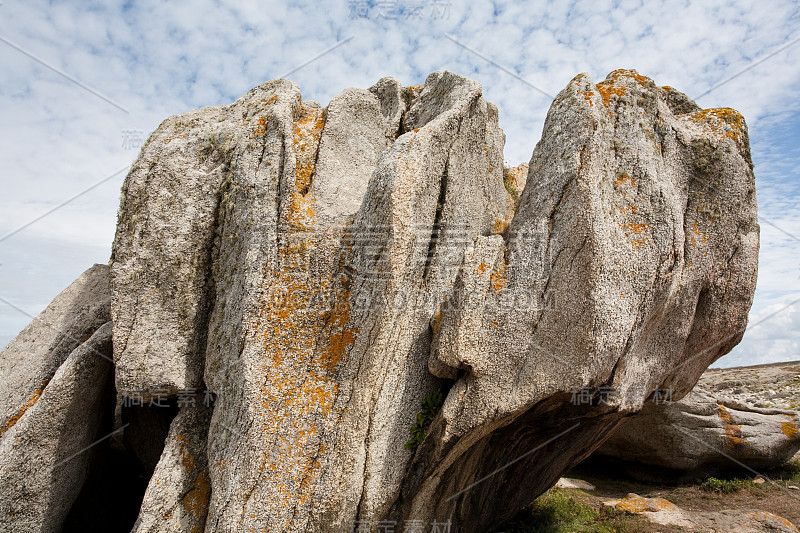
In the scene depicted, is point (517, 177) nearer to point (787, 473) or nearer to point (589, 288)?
point (589, 288)

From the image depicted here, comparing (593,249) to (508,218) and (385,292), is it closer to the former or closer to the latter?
(508,218)

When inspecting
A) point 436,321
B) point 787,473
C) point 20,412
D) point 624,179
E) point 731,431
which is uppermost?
point 624,179

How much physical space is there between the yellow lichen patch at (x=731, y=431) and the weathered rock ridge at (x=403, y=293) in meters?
9.02

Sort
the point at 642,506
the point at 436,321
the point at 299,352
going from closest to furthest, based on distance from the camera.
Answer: the point at 299,352 → the point at 436,321 → the point at 642,506

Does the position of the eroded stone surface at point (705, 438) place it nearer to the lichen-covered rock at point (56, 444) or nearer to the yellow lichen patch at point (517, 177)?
the yellow lichen patch at point (517, 177)

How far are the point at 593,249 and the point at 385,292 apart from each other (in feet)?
11.6

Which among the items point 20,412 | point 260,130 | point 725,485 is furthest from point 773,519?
point 20,412

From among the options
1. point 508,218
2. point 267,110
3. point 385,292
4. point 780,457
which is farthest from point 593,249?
point 780,457

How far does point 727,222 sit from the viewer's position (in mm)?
10914

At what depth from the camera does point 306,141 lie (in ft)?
34.7

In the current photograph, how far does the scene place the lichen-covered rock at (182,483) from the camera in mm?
8789

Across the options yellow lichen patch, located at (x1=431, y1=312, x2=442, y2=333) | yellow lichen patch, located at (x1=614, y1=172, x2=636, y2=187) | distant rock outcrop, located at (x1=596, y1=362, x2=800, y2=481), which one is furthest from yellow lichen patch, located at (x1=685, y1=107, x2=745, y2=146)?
distant rock outcrop, located at (x1=596, y1=362, x2=800, y2=481)

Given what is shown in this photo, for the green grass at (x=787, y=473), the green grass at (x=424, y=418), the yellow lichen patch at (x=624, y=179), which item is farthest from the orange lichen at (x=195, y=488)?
the green grass at (x=787, y=473)

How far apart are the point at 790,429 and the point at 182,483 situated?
63.4 feet
